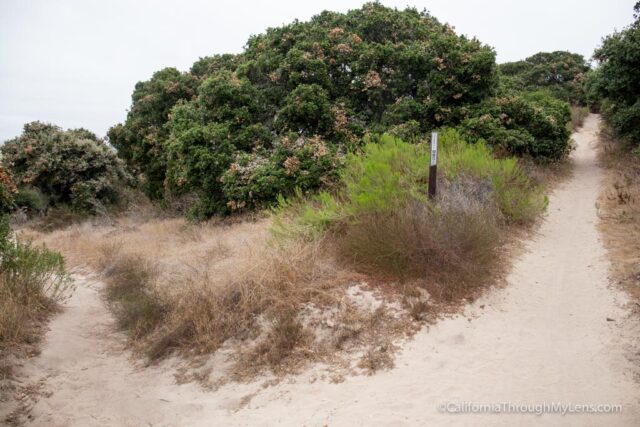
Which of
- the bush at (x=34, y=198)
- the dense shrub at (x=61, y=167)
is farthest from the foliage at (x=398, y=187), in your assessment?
the bush at (x=34, y=198)

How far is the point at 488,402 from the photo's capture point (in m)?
4.20

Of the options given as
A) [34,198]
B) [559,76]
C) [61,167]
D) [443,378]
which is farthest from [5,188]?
[559,76]

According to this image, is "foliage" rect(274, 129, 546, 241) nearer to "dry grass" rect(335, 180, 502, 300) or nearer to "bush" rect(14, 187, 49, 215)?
"dry grass" rect(335, 180, 502, 300)

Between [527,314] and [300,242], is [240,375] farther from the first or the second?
[527,314]

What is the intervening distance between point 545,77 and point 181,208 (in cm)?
2339

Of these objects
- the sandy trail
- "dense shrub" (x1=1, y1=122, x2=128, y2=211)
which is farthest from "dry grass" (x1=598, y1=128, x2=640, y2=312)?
"dense shrub" (x1=1, y1=122, x2=128, y2=211)

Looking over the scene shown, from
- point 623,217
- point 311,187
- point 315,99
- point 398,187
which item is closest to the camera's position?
point 398,187

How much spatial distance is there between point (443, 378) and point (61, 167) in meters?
20.5

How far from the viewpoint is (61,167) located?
65.7ft

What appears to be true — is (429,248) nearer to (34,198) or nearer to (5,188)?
(5,188)

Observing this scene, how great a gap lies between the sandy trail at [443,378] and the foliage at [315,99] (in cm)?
579

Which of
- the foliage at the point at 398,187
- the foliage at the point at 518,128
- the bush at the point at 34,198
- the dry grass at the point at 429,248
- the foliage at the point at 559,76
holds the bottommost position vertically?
the bush at the point at 34,198

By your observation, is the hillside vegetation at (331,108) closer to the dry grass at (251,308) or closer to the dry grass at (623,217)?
the dry grass at (623,217)

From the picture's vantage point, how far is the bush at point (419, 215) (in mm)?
6328
